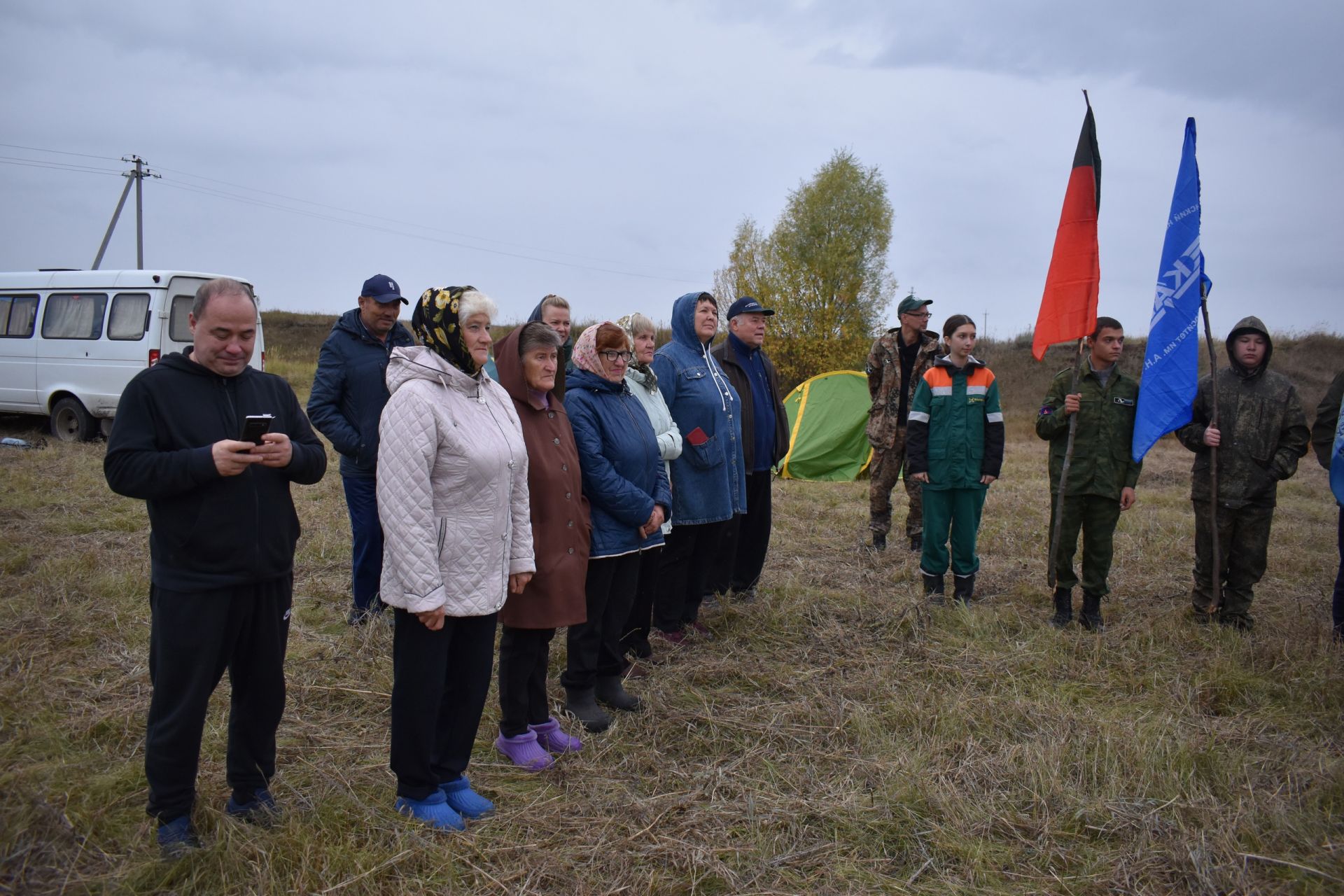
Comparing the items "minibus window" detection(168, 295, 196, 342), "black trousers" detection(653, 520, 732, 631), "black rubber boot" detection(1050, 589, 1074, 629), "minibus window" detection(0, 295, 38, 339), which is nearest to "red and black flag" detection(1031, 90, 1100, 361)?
"black rubber boot" detection(1050, 589, 1074, 629)

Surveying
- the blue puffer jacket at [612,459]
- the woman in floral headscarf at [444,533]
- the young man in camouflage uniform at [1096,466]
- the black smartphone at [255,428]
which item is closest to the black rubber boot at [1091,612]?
the young man in camouflage uniform at [1096,466]

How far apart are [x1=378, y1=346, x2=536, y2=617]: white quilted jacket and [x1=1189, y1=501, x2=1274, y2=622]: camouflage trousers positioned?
4.06 metres

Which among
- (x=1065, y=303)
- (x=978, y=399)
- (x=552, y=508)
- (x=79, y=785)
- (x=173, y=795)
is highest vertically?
(x=1065, y=303)

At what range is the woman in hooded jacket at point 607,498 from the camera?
3.53 meters

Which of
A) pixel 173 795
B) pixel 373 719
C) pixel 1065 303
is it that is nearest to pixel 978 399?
pixel 1065 303

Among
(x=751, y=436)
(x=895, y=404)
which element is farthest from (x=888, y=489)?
(x=751, y=436)

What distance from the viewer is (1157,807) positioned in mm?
2885

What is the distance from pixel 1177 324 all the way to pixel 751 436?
7.94ft

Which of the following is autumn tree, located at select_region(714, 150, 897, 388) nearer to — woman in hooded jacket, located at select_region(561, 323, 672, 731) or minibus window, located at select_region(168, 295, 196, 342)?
minibus window, located at select_region(168, 295, 196, 342)

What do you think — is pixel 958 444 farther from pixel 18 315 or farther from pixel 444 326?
pixel 18 315

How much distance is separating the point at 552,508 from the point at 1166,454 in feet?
49.3

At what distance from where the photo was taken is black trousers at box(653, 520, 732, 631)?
14.8 ft

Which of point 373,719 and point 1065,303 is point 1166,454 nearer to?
point 1065,303

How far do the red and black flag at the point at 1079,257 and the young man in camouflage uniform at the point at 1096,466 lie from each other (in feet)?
0.57
